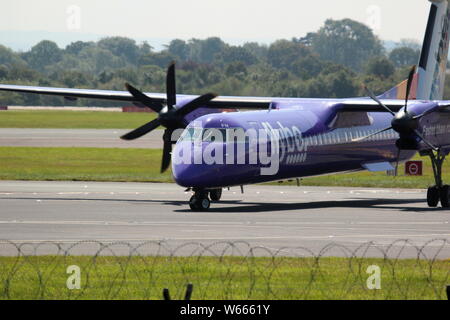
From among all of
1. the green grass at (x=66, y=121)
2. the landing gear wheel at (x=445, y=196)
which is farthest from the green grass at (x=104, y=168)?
the green grass at (x=66, y=121)

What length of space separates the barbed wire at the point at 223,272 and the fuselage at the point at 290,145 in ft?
26.0

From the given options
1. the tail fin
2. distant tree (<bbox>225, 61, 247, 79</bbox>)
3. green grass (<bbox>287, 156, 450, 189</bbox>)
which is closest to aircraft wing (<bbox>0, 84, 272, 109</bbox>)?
the tail fin

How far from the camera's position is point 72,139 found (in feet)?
266

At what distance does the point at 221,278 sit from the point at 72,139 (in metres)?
62.9

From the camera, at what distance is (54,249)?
922 inches

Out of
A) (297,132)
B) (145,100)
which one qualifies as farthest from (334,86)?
(297,132)

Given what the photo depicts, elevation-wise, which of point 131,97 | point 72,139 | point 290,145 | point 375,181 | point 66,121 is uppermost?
point 131,97

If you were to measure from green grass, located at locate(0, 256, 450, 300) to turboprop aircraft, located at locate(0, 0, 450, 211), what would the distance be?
10.8 m

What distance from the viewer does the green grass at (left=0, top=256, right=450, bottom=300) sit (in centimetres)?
1745

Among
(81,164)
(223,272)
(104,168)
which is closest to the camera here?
(223,272)

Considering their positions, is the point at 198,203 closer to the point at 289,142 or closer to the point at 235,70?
the point at 289,142

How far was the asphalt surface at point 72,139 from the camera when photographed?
245 ft
